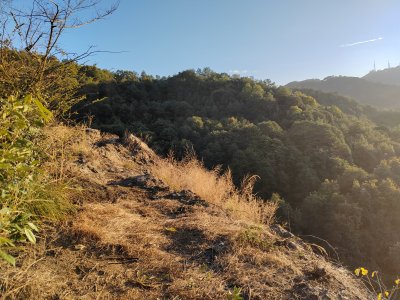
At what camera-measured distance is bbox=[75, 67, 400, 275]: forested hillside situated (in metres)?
21.6

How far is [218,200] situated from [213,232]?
1.43m

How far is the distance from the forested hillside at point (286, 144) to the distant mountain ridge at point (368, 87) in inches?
1127

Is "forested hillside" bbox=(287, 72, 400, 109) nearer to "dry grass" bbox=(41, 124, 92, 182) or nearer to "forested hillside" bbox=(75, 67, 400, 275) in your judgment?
"forested hillside" bbox=(75, 67, 400, 275)

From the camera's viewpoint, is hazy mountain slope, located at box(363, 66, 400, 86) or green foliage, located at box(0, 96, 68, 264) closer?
green foliage, located at box(0, 96, 68, 264)

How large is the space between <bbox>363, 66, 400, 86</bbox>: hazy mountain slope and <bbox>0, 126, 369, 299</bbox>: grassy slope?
101 m

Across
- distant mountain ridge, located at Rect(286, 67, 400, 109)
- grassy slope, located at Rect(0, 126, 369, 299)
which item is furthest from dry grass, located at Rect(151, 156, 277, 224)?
distant mountain ridge, located at Rect(286, 67, 400, 109)

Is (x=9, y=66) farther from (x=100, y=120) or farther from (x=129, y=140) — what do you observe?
(x=100, y=120)

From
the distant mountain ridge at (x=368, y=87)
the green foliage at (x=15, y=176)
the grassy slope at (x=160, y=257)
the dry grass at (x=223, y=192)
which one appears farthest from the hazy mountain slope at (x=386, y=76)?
the green foliage at (x=15, y=176)

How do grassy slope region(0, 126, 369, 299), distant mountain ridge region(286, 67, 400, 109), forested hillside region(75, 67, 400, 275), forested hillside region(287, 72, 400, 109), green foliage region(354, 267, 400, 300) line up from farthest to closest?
distant mountain ridge region(286, 67, 400, 109) < forested hillside region(287, 72, 400, 109) < forested hillside region(75, 67, 400, 275) < grassy slope region(0, 126, 369, 299) < green foliage region(354, 267, 400, 300)

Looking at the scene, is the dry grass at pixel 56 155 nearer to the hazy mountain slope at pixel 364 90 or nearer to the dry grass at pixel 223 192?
the dry grass at pixel 223 192

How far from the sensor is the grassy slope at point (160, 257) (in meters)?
1.82

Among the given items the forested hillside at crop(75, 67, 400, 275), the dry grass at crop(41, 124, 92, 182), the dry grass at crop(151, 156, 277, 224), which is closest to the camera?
the dry grass at crop(41, 124, 92, 182)

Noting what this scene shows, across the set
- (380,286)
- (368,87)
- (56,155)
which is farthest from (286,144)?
(368,87)

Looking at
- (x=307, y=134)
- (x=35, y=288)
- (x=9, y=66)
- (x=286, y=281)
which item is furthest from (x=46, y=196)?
(x=307, y=134)
